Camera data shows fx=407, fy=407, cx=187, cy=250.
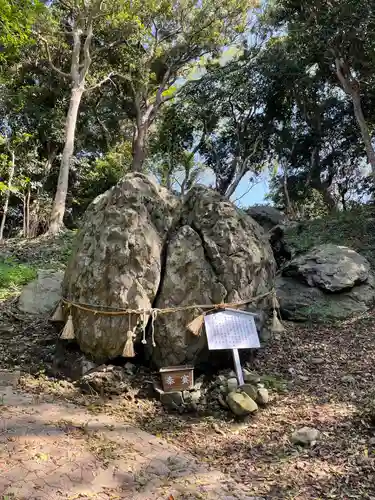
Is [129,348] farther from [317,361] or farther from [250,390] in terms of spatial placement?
[317,361]

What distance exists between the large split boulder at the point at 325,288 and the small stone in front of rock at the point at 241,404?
282 centimetres

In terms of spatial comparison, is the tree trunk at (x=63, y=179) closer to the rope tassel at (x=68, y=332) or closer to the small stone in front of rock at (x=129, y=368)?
the rope tassel at (x=68, y=332)

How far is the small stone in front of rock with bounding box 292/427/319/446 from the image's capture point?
333cm

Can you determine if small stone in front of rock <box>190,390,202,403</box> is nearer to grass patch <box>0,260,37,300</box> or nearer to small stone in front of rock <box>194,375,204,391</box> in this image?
small stone in front of rock <box>194,375,204,391</box>

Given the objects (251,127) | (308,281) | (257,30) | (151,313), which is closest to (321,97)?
(251,127)

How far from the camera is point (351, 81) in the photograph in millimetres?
11492

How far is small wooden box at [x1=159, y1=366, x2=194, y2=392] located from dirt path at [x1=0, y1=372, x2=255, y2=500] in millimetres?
644

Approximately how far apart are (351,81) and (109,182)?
959 centimetres

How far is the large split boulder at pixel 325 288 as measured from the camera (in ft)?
21.4

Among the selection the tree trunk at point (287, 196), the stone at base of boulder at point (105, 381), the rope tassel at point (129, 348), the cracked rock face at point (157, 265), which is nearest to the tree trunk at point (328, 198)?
the tree trunk at point (287, 196)

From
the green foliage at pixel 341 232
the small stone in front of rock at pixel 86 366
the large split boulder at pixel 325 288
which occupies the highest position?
the green foliage at pixel 341 232

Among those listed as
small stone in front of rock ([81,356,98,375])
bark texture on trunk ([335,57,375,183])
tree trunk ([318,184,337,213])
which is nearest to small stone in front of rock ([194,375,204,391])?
small stone in front of rock ([81,356,98,375])

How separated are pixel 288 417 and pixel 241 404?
0.45m

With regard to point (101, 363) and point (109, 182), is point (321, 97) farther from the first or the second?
point (101, 363)
